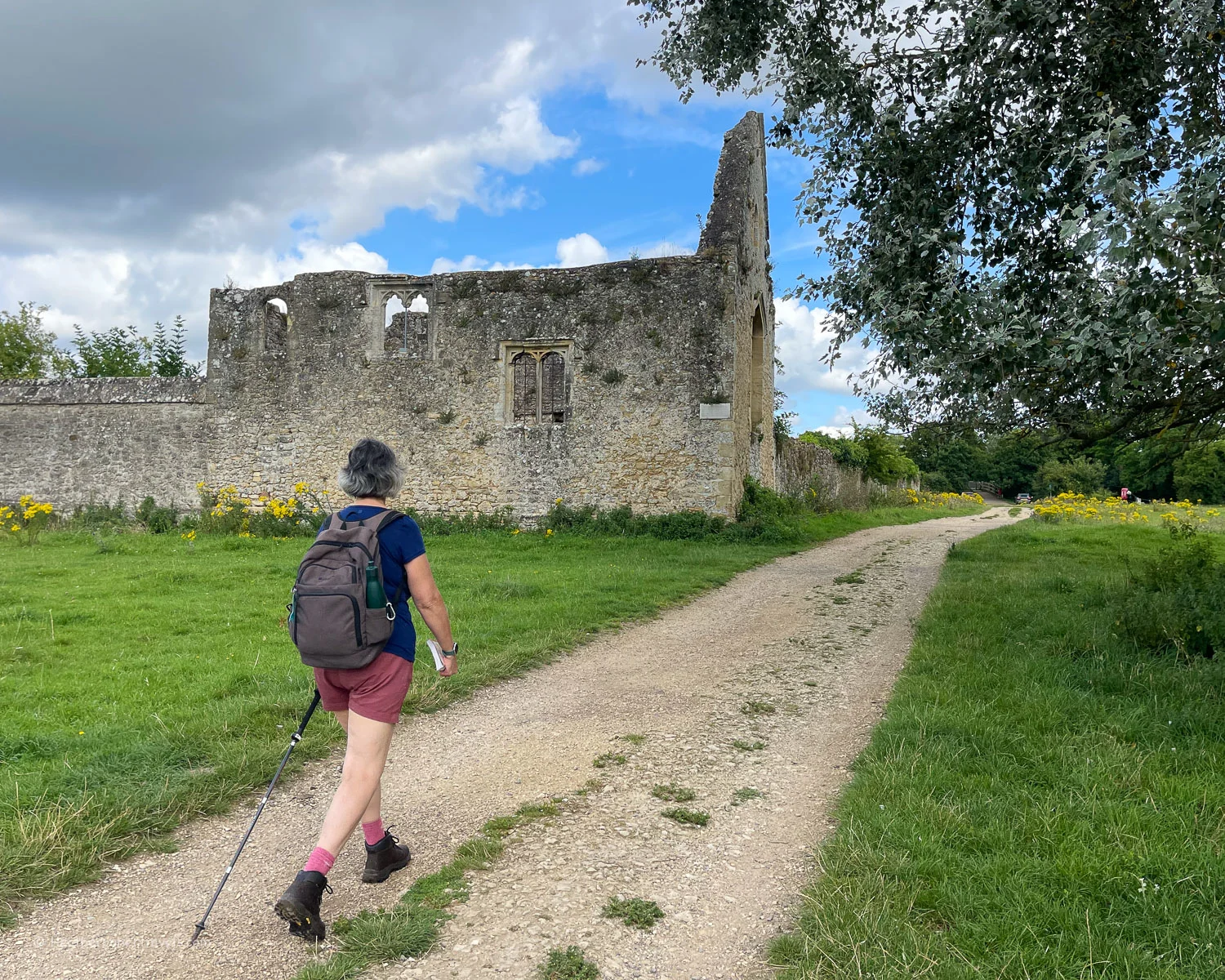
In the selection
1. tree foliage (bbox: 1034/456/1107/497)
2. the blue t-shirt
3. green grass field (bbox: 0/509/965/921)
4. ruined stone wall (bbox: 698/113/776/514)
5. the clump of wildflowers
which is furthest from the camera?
Result: tree foliage (bbox: 1034/456/1107/497)

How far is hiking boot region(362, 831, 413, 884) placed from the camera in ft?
11.5

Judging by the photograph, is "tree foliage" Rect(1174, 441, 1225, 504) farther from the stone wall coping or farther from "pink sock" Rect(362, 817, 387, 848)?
"pink sock" Rect(362, 817, 387, 848)

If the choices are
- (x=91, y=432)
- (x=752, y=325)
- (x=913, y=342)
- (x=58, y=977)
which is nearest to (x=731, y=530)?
(x=752, y=325)

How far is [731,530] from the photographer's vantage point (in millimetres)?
15969

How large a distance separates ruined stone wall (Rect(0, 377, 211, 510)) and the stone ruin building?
0.04 metres

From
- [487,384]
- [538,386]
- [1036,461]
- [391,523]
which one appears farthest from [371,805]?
[1036,461]

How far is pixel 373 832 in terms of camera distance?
3523mm

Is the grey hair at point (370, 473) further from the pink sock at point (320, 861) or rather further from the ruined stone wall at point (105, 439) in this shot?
the ruined stone wall at point (105, 439)

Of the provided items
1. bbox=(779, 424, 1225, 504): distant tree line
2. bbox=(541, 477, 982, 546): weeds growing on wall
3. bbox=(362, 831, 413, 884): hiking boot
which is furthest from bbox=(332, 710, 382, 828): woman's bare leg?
bbox=(541, 477, 982, 546): weeds growing on wall

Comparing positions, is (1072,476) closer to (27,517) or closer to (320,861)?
(27,517)

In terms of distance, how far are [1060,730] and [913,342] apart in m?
3.09

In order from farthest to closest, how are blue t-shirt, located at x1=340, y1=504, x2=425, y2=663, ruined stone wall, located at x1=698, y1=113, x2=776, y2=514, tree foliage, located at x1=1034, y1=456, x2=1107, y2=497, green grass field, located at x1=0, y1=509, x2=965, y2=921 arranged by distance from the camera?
tree foliage, located at x1=1034, y1=456, x2=1107, y2=497 → ruined stone wall, located at x1=698, y1=113, x2=776, y2=514 → green grass field, located at x1=0, y1=509, x2=965, y2=921 → blue t-shirt, located at x1=340, y1=504, x2=425, y2=663

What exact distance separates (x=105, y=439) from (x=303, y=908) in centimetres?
1947

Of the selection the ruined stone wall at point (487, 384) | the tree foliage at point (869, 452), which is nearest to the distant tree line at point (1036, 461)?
the tree foliage at point (869, 452)
